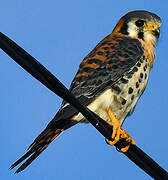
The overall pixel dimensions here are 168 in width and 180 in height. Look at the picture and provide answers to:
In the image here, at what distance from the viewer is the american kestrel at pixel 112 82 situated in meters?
3.92

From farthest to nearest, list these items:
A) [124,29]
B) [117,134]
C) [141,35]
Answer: [124,29], [141,35], [117,134]

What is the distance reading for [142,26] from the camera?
5363mm

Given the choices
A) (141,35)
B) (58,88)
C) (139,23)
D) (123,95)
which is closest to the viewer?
(58,88)

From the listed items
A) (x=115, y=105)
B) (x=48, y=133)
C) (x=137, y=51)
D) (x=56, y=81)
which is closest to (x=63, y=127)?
(x=48, y=133)

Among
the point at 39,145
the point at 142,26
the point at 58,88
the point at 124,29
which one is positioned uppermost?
the point at 124,29

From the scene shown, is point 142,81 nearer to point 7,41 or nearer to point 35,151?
point 35,151

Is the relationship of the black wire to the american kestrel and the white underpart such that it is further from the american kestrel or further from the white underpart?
the white underpart

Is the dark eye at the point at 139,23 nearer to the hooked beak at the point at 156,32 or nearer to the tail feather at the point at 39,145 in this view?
the hooked beak at the point at 156,32

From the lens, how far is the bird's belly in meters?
4.32

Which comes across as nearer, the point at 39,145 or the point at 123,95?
the point at 39,145

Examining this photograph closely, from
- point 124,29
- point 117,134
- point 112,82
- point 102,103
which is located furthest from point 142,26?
point 117,134

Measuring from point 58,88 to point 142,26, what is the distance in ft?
9.69

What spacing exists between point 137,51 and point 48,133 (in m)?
1.38

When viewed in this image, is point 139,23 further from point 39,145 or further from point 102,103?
point 39,145
